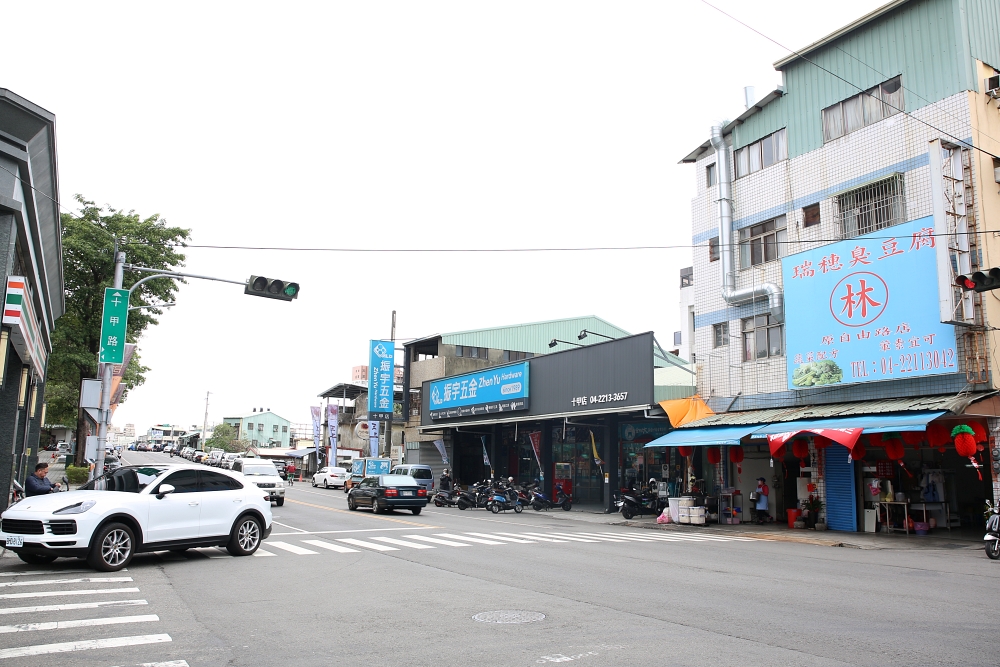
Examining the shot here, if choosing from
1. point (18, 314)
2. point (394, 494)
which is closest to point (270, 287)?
point (18, 314)

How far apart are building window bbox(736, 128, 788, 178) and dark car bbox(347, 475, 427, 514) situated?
16185 millimetres

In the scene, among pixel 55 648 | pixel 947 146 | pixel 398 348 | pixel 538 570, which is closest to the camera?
pixel 55 648

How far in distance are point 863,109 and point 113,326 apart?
71.3 feet

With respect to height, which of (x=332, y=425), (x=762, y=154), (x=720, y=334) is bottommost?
(x=332, y=425)

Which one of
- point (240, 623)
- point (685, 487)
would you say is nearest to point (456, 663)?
point (240, 623)

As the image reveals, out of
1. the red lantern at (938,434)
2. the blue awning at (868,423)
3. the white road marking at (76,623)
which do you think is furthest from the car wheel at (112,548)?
the red lantern at (938,434)

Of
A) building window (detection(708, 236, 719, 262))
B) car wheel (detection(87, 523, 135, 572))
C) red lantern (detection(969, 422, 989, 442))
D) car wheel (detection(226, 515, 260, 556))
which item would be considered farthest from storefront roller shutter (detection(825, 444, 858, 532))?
car wheel (detection(87, 523, 135, 572))

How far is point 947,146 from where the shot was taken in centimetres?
1877

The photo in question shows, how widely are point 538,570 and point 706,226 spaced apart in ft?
60.2

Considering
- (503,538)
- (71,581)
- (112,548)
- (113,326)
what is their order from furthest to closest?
(113,326) < (503,538) < (112,548) < (71,581)

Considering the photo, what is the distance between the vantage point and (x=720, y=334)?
26.6m

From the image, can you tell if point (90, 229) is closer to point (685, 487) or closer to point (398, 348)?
point (398, 348)

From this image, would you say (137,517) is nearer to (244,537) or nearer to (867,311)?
(244,537)

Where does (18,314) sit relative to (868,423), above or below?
above
